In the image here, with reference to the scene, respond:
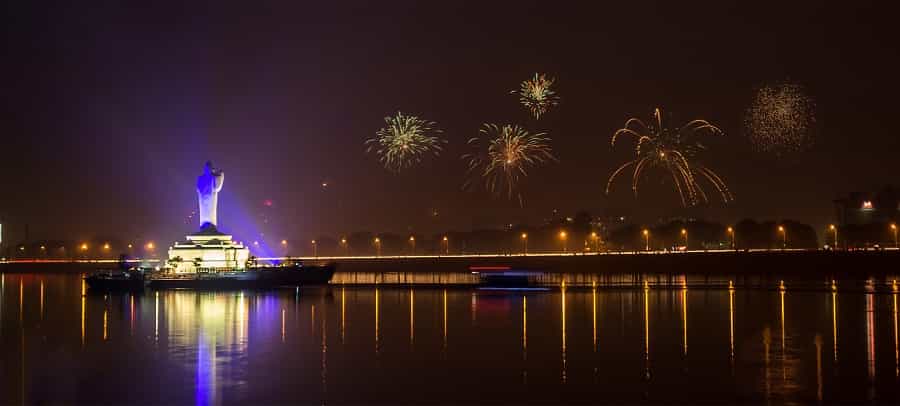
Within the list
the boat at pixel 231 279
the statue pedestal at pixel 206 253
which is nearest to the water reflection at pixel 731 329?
the boat at pixel 231 279

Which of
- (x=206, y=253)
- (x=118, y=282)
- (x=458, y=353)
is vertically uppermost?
(x=206, y=253)

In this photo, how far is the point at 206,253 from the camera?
95.2m

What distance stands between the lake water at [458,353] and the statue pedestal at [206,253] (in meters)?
35.2

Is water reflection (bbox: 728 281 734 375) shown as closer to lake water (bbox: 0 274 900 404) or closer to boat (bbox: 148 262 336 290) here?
lake water (bbox: 0 274 900 404)

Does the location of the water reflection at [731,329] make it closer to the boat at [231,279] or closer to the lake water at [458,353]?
the lake water at [458,353]

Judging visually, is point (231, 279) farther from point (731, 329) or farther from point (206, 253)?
point (731, 329)

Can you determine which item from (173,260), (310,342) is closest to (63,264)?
(173,260)

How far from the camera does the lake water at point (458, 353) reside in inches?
984

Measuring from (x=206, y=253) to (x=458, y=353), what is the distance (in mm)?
66617

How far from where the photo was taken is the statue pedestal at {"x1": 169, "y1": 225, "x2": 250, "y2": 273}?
307 ft

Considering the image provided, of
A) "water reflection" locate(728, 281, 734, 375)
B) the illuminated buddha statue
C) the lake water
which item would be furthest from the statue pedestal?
"water reflection" locate(728, 281, 734, 375)

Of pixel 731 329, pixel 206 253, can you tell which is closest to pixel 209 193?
pixel 206 253

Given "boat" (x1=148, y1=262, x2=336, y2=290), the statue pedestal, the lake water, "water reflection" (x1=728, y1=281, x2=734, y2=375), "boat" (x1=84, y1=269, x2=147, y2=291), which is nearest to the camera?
the lake water

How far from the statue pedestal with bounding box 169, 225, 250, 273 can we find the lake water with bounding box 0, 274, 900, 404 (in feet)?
115
